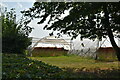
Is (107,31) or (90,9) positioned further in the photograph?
(107,31)

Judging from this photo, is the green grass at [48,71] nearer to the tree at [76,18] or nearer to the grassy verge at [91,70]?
the grassy verge at [91,70]

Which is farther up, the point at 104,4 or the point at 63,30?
the point at 104,4

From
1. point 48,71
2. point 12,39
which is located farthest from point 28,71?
point 12,39

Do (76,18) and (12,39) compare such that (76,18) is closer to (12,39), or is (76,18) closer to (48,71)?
(48,71)

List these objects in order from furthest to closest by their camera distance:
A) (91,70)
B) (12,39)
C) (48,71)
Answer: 1. (12,39)
2. (91,70)
3. (48,71)

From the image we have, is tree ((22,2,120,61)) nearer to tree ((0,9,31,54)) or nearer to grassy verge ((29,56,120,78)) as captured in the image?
grassy verge ((29,56,120,78))

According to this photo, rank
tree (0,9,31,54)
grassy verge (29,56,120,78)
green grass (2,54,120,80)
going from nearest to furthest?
green grass (2,54,120,80) < grassy verge (29,56,120,78) < tree (0,9,31,54)

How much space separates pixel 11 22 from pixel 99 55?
36.5 ft

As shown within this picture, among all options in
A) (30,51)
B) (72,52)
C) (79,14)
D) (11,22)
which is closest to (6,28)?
(11,22)

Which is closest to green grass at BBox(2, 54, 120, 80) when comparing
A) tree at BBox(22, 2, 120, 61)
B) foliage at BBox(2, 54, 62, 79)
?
foliage at BBox(2, 54, 62, 79)

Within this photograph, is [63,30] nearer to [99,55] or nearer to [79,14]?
[79,14]

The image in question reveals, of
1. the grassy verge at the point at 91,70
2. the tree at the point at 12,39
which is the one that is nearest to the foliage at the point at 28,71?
the grassy verge at the point at 91,70

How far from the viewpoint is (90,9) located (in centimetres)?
898

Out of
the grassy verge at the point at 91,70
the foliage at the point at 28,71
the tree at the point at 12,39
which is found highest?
the tree at the point at 12,39
